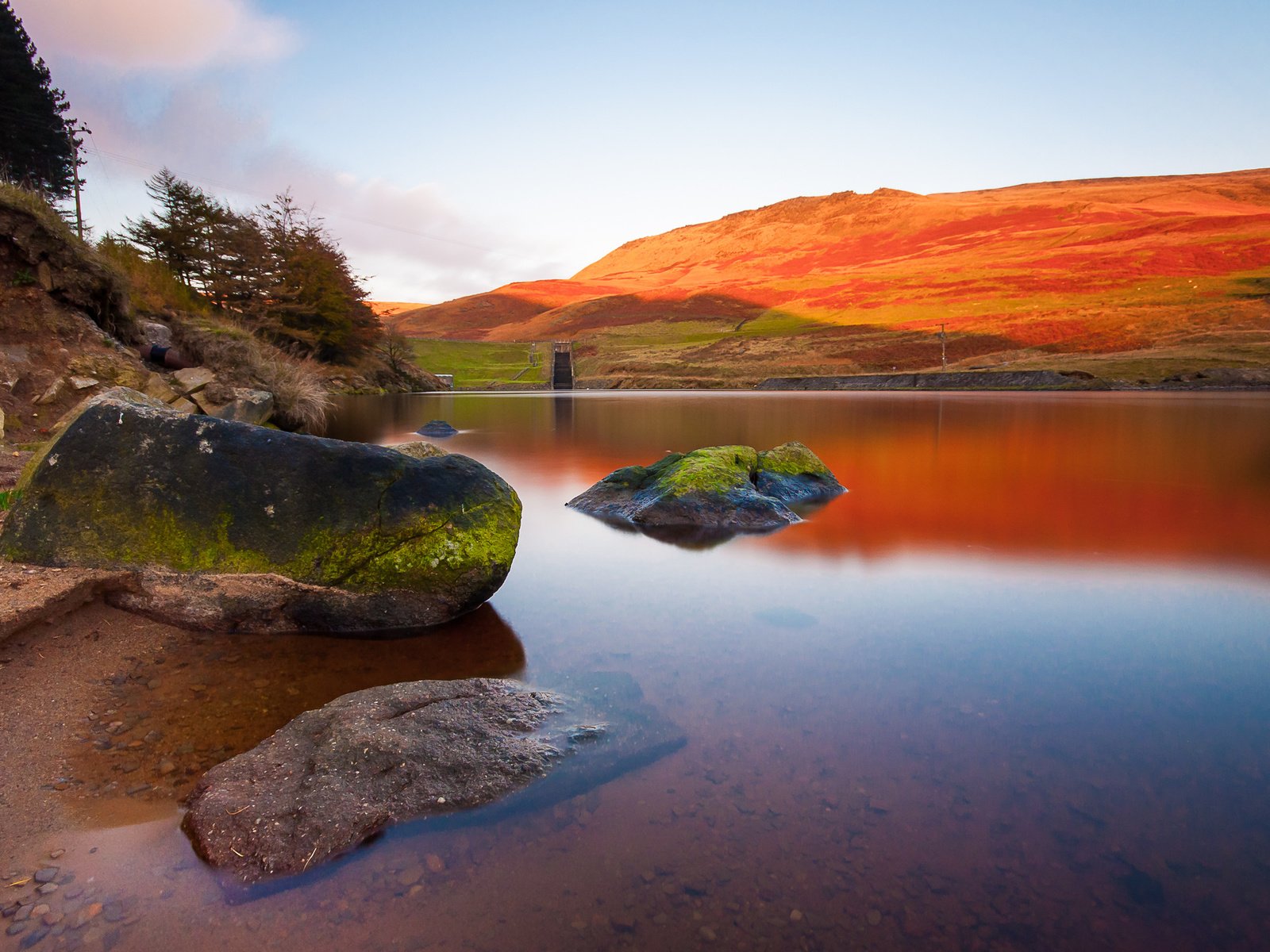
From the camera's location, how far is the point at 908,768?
11.9 feet

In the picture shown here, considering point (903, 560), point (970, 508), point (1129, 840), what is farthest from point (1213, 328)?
point (1129, 840)

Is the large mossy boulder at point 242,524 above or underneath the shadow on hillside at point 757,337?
underneath

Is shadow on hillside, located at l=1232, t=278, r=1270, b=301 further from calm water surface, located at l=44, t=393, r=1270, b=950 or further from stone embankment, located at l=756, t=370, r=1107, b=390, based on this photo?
calm water surface, located at l=44, t=393, r=1270, b=950

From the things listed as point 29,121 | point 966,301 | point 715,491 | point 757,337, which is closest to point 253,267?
point 29,121

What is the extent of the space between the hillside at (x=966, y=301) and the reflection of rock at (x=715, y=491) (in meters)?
52.0

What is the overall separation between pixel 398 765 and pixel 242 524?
113 inches

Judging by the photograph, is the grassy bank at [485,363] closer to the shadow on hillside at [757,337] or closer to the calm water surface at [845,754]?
the shadow on hillside at [757,337]

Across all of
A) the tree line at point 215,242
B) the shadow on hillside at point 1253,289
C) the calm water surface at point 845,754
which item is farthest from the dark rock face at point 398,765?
the shadow on hillside at point 1253,289

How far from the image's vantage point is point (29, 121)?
38.3 metres

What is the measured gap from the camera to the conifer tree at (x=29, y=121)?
37.3m

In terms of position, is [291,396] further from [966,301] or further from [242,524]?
[966,301]

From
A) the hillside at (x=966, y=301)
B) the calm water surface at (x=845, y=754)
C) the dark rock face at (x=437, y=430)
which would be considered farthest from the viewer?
the hillside at (x=966, y=301)

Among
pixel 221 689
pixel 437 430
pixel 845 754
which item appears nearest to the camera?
pixel 845 754

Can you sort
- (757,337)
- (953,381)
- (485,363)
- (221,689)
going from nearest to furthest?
(221,689)
(953,381)
(485,363)
(757,337)
